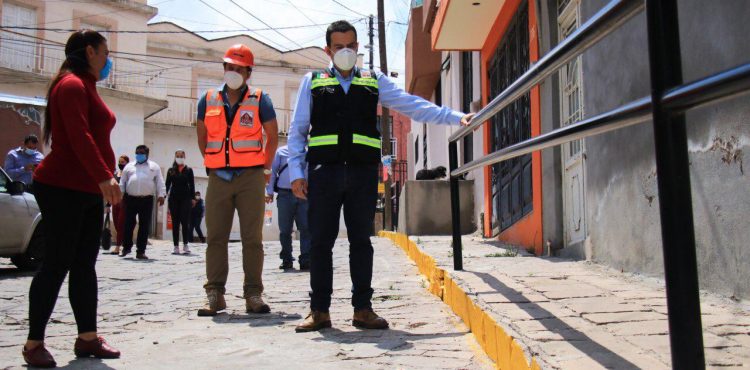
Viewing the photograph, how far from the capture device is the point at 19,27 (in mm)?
19734

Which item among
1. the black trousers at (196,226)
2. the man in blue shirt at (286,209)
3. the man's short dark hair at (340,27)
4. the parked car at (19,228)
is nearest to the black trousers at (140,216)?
the parked car at (19,228)

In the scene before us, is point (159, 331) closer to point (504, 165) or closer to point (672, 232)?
point (672, 232)

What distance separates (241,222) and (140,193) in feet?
17.2

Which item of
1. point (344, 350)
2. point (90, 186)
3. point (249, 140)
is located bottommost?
point (344, 350)

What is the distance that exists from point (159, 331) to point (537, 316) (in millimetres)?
2261

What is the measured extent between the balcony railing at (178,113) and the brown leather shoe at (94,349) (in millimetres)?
22761

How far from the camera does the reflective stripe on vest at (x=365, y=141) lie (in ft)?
12.7

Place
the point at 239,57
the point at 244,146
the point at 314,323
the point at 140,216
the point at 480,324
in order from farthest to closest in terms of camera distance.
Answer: the point at 140,216
the point at 239,57
the point at 244,146
the point at 314,323
the point at 480,324

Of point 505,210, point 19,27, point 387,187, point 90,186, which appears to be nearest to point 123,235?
point 505,210

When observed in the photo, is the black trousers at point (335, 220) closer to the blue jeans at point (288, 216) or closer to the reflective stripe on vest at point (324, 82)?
the reflective stripe on vest at point (324, 82)

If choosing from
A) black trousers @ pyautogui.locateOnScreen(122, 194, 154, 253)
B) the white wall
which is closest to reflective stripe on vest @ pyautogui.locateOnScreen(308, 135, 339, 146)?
black trousers @ pyautogui.locateOnScreen(122, 194, 154, 253)

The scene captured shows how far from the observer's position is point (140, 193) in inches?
369

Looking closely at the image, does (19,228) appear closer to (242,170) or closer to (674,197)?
(242,170)

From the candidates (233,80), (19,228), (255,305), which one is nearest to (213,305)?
(255,305)
